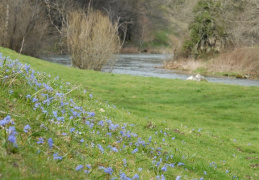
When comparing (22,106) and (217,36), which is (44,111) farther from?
(217,36)

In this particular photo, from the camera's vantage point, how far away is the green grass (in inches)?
164

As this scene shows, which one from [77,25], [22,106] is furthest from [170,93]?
[22,106]

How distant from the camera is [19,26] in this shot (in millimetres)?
35500

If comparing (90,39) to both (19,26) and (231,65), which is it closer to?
(19,26)

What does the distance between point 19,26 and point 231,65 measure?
25107 millimetres

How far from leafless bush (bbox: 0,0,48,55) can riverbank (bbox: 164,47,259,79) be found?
1865 centimetres

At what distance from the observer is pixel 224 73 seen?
4250cm

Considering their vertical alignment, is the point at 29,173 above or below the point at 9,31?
below

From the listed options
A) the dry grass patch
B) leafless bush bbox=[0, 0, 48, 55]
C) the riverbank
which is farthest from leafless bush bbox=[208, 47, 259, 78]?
leafless bush bbox=[0, 0, 48, 55]

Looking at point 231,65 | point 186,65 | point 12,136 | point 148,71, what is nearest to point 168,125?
point 12,136

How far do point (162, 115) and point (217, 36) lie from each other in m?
40.4

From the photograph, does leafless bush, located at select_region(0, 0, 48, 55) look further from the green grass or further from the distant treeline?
the green grass

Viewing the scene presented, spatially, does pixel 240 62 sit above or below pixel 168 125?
above

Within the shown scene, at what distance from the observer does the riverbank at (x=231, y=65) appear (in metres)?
41.3
